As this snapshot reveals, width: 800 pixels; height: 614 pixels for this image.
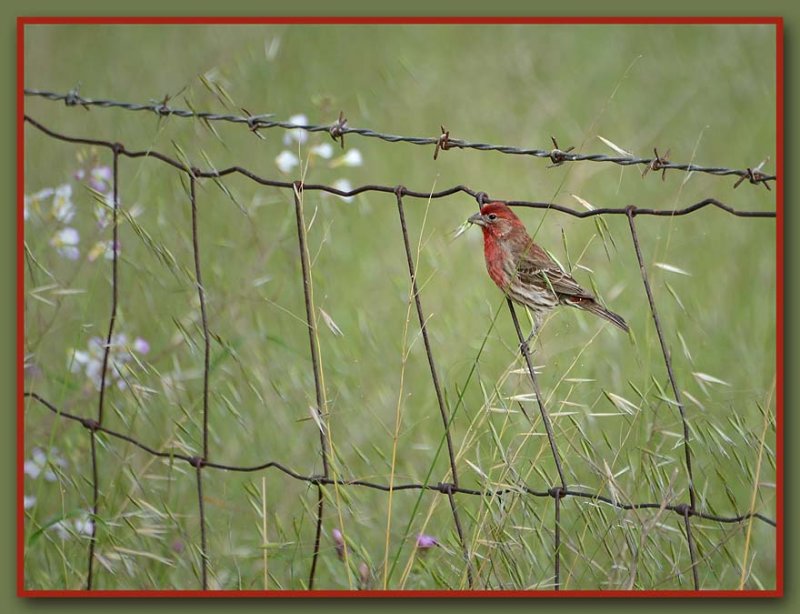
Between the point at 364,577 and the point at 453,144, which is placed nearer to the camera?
the point at 453,144

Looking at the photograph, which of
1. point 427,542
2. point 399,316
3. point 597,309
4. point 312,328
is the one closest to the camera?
point 312,328

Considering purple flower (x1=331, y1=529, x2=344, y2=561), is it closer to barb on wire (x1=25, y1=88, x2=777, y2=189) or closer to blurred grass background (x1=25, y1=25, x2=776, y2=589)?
blurred grass background (x1=25, y1=25, x2=776, y2=589)

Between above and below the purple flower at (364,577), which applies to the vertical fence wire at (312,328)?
above

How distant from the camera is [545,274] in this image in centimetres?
301

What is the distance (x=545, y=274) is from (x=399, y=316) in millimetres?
1602

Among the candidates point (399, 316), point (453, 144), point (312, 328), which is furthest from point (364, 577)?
point (399, 316)

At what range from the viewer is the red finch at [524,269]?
308 centimetres

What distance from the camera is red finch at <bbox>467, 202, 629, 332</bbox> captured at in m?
3.08

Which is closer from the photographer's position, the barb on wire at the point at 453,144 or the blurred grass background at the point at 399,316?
the barb on wire at the point at 453,144

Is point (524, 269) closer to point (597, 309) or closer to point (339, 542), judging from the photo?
point (597, 309)

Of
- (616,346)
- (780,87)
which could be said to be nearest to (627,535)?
(780,87)

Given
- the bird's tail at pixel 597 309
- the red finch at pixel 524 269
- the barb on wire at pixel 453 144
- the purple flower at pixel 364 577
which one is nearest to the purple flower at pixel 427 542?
the purple flower at pixel 364 577

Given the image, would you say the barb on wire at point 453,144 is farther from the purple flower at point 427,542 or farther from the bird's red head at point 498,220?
the purple flower at point 427,542

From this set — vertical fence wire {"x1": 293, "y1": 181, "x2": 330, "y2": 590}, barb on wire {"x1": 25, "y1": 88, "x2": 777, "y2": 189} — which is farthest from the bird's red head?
vertical fence wire {"x1": 293, "y1": 181, "x2": 330, "y2": 590}
